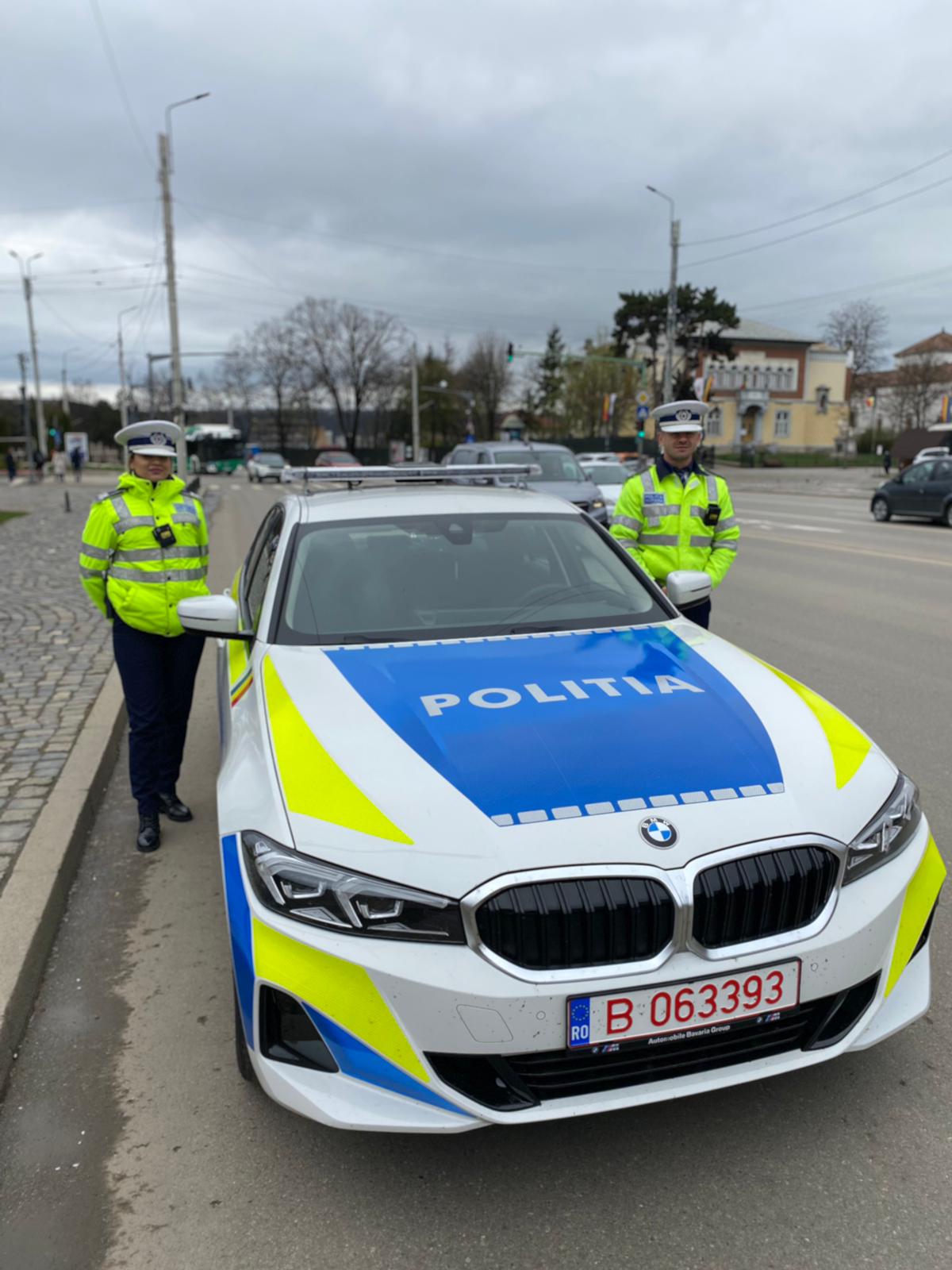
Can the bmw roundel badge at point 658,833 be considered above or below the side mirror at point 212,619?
below

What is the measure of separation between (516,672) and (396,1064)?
1.33 metres

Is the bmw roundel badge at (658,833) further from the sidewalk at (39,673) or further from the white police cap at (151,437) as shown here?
the white police cap at (151,437)

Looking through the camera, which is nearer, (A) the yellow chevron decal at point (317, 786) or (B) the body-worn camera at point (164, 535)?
(A) the yellow chevron decal at point (317, 786)

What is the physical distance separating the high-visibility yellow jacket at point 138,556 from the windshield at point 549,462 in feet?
41.5

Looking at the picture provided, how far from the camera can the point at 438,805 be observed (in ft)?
7.72

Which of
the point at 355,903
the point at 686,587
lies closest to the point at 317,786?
the point at 355,903

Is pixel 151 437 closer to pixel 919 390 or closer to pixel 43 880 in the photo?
pixel 43 880

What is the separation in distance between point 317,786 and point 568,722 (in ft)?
2.41

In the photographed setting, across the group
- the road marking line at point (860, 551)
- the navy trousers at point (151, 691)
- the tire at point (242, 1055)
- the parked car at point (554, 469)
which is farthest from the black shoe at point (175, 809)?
the road marking line at point (860, 551)

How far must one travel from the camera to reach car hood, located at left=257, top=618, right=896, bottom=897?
2.27 meters

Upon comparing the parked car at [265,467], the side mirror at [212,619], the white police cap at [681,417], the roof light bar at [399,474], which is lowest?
the parked car at [265,467]

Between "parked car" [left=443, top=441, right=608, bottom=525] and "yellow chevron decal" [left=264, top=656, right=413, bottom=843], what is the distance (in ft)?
42.4

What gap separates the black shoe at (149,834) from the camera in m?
4.48

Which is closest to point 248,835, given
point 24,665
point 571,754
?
point 571,754
